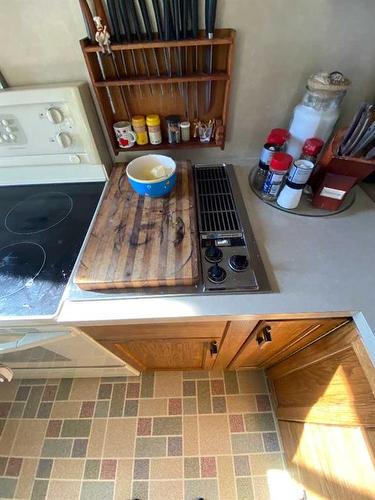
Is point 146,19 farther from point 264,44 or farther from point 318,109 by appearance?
point 318,109

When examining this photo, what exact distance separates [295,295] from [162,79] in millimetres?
660

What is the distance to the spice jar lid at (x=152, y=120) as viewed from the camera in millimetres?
716

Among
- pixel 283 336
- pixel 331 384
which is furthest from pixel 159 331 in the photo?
pixel 331 384

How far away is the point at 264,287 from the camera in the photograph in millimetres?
517

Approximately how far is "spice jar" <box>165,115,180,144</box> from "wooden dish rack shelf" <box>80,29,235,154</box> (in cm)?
2

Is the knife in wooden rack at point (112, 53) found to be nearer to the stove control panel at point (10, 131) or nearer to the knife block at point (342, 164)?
the stove control panel at point (10, 131)

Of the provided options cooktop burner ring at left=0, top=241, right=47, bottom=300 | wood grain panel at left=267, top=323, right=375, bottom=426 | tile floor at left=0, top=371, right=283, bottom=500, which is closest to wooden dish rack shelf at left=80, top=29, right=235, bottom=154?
cooktop burner ring at left=0, top=241, right=47, bottom=300

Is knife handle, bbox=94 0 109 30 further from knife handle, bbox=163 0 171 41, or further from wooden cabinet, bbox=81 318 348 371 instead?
wooden cabinet, bbox=81 318 348 371

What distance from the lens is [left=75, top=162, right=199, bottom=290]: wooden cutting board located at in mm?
524

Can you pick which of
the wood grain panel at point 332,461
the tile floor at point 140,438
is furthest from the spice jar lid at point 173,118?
the tile floor at point 140,438

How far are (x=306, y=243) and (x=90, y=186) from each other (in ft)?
2.37

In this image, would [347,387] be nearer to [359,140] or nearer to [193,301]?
[193,301]

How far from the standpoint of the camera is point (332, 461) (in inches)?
23.5

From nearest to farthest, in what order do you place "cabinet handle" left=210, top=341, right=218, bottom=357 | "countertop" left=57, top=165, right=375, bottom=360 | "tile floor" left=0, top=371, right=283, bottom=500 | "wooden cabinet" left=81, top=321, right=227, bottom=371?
"countertop" left=57, top=165, right=375, bottom=360 → "wooden cabinet" left=81, top=321, right=227, bottom=371 → "cabinet handle" left=210, top=341, right=218, bottom=357 → "tile floor" left=0, top=371, right=283, bottom=500
